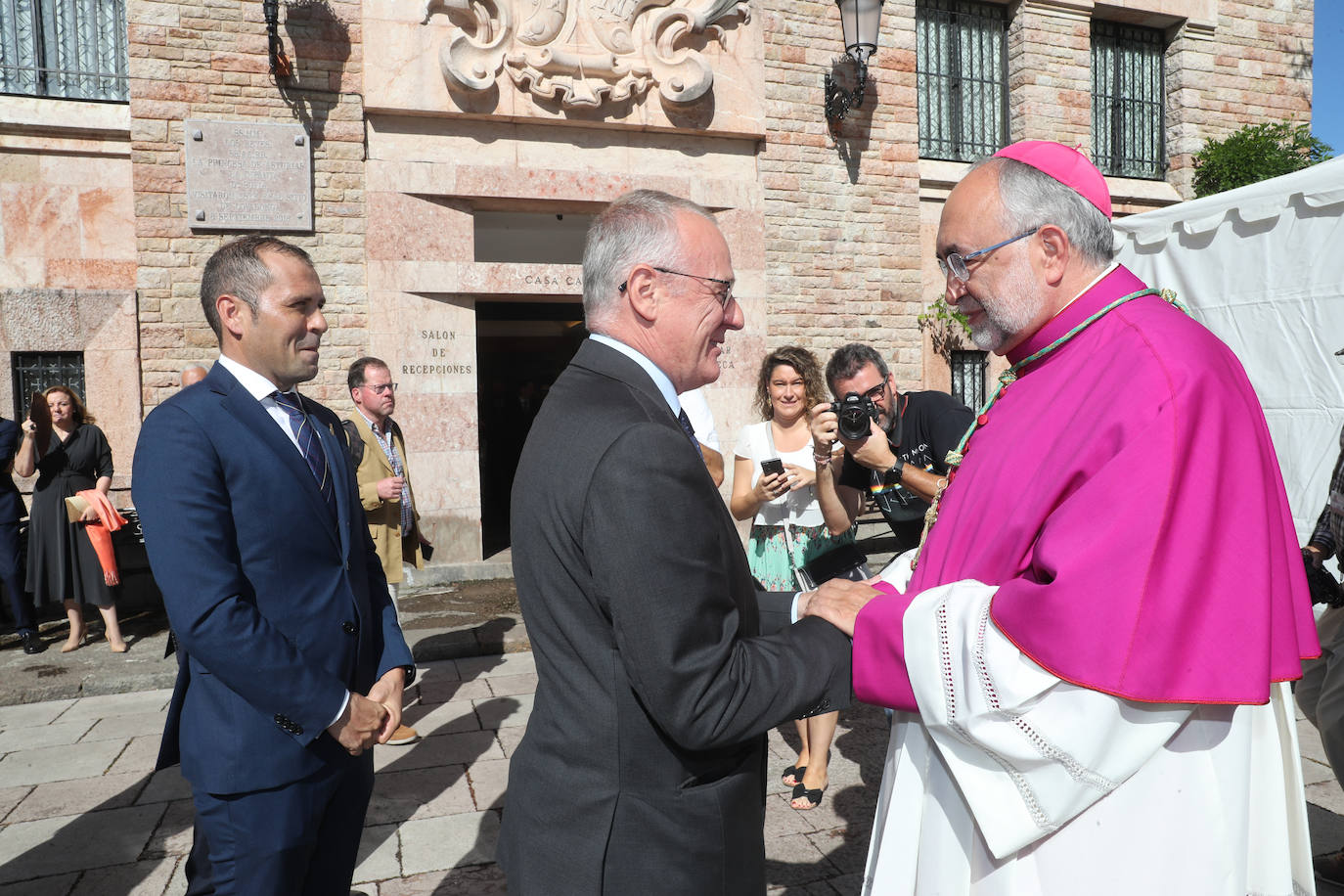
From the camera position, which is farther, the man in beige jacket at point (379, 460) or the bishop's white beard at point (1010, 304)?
the man in beige jacket at point (379, 460)

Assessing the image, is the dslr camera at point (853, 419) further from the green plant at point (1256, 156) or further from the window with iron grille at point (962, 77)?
the green plant at point (1256, 156)

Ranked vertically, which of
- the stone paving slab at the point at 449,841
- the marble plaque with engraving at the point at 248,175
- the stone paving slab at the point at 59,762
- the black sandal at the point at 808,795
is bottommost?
the stone paving slab at the point at 59,762

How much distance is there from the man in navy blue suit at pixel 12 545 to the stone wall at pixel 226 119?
5.60 ft

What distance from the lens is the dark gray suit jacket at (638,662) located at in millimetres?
1437

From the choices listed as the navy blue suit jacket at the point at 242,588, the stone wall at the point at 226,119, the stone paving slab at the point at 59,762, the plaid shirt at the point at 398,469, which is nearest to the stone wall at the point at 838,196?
the stone wall at the point at 226,119

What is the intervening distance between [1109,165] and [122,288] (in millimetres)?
11845

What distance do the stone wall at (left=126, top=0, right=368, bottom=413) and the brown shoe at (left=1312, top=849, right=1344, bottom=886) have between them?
8.18 metres

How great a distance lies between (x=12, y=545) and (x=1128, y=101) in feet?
44.0

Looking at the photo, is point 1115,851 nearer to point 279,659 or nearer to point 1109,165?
point 279,659

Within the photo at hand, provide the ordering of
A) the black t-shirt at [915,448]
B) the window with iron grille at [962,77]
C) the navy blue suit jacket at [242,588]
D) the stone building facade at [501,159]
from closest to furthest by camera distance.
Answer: the navy blue suit jacket at [242,588], the black t-shirt at [915,448], the stone building facade at [501,159], the window with iron grille at [962,77]

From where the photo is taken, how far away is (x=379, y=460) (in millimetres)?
5469

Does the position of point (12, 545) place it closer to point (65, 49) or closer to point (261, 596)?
point (65, 49)

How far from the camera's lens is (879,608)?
1.65 m

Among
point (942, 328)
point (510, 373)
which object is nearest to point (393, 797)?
point (942, 328)
